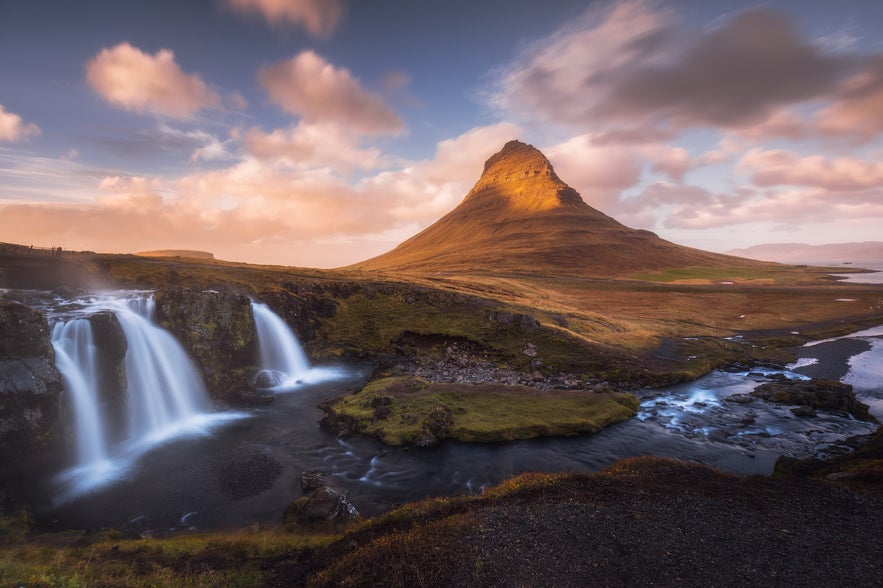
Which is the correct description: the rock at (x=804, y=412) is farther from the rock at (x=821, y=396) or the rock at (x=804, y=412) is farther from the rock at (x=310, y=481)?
the rock at (x=310, y=481)

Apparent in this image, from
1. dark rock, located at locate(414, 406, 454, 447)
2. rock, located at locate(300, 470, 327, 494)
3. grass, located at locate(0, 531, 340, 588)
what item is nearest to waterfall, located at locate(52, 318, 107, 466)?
grass, located at locate(0, 531, 340, 588)

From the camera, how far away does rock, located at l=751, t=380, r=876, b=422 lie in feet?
107

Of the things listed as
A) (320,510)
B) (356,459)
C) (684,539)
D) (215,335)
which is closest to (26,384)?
(215,335)

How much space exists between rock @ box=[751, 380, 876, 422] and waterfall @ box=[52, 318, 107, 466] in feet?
177

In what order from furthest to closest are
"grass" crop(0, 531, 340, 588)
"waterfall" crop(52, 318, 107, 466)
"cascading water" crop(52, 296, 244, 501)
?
"waterfall" crop(52, 318, 107, 466), "cascading water" crop(52, 296, 244, 501), "grass" crop(0, 531, 340, 588)

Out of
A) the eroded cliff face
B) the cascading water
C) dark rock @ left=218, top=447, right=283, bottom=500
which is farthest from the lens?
the cascading water

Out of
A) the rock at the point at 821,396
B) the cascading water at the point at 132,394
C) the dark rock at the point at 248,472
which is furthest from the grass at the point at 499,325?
the dark rock at the point at 248,472

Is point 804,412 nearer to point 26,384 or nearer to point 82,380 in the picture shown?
point 26,384

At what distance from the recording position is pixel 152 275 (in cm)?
6016

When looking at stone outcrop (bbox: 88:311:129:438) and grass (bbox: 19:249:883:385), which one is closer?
stone outcrop (bbox: 88:311:129:438)

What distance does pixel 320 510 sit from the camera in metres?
18.7

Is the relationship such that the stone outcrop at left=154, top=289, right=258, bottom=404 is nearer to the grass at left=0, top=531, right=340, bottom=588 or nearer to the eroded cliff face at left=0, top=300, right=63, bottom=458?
the eroded cliff face at left=0, top=300, right=63, bottom=458

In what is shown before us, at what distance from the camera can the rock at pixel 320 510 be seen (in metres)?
18.6

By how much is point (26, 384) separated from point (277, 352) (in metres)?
23.6
